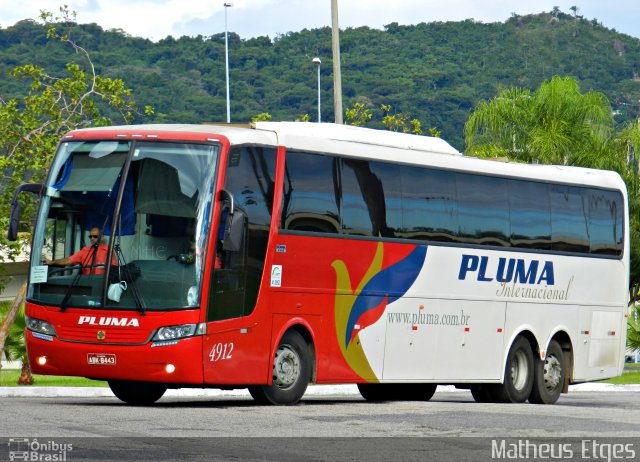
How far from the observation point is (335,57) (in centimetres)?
3073

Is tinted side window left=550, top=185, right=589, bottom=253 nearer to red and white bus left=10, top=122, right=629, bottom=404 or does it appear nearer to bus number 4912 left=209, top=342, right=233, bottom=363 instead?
red and white bus left=10, top=122, right=629, bottom=404

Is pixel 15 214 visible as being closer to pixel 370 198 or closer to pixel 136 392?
pixel 136 392

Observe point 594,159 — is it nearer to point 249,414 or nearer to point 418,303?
point 418,303

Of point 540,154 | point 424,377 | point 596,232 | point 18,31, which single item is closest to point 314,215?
point 424,377

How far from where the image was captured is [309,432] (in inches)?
542

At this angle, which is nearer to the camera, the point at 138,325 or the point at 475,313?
the point at 138,325

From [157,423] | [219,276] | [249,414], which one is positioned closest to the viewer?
[157,423]

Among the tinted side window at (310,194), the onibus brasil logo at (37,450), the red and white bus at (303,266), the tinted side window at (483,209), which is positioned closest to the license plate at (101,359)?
the red and white bus at (303,266)

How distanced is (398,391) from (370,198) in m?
4.75

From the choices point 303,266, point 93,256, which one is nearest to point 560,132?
point 303,266

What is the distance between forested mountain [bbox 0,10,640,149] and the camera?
120875 millimetres

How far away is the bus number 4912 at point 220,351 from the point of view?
16.8 m

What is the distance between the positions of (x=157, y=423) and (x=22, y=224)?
58.4ft

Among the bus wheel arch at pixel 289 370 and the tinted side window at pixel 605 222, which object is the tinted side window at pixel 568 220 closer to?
the tinted side window at pixel 605 222
